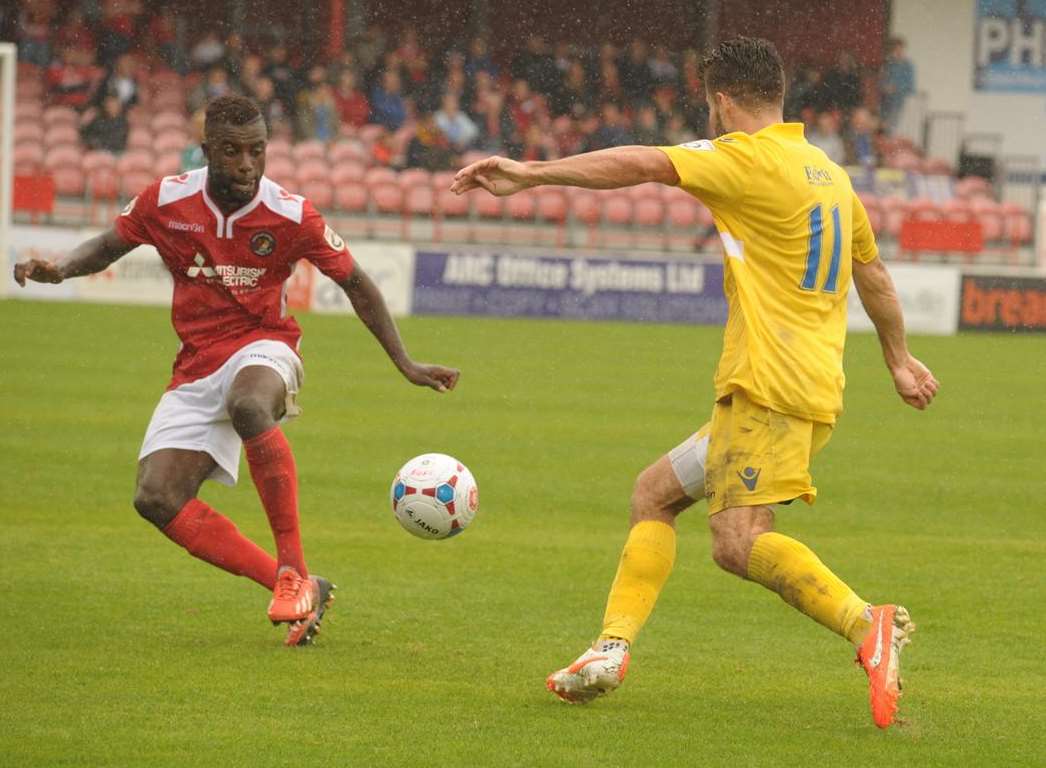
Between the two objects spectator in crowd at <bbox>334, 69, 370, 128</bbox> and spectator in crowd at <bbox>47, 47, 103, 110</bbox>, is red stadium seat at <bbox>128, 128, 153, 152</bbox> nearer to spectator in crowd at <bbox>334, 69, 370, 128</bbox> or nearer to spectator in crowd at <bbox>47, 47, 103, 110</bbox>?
spectator in crowd at <bbox>47, 47, 103, 110</bbox>

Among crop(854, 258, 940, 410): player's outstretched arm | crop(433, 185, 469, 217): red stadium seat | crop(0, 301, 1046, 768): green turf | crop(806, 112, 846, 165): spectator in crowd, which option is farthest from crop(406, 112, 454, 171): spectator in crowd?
crop(854, 258, 940, 410): player's outstretched arm

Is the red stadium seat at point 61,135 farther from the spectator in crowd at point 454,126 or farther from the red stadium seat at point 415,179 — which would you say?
the spectator in crowd at point 454,126

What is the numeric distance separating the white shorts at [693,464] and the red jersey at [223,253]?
4.92 ft

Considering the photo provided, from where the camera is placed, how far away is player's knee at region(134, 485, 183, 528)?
245 inches

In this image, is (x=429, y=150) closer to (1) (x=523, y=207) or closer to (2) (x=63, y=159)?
(1) (x=523, y=207)

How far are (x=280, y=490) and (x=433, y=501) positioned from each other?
53 centimetres

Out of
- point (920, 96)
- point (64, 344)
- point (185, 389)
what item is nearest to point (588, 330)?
point (64, 344)

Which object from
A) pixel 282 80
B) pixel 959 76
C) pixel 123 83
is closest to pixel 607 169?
pixel 282 80

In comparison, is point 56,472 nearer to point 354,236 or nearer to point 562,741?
point 562,741

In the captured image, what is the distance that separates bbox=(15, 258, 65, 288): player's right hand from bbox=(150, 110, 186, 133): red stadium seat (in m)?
21.2

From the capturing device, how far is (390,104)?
26812 millimetres

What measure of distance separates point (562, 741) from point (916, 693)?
1371mm

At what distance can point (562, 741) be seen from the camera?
504cm

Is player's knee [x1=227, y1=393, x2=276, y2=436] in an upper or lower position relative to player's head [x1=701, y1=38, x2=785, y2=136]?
lower
